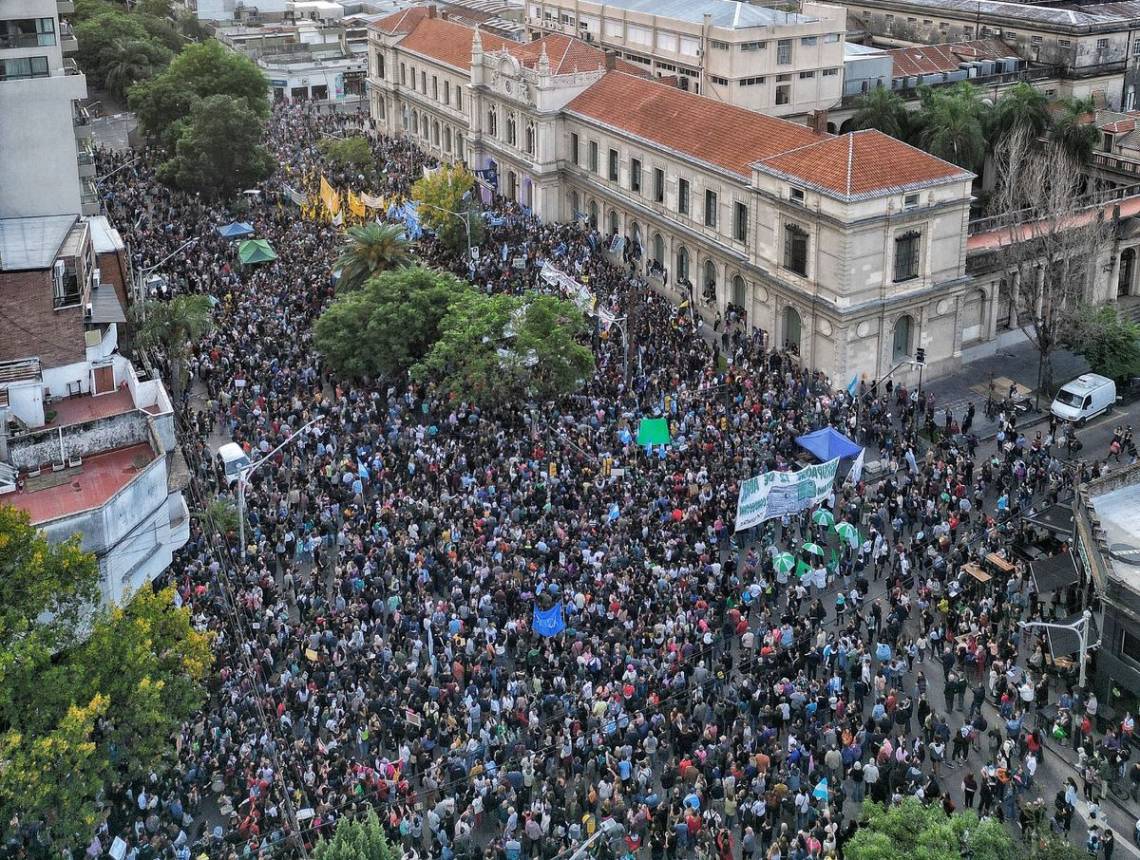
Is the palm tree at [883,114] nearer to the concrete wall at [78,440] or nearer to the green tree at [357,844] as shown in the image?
the concrete wall at [78,440]

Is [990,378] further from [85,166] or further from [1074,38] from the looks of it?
[85,166]

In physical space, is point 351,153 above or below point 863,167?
below

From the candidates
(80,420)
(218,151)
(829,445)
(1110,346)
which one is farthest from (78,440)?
(218,151)

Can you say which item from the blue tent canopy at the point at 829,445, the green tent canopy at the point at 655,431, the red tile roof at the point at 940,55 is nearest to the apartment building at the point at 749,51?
the red tile roof at the point at 940,55

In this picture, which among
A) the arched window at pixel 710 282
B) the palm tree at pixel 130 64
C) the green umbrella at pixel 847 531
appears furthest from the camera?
the palm tree at pixel 130 64

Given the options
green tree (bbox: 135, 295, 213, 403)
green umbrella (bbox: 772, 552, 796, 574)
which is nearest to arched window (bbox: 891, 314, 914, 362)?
green umbrella (bbox: 772, 552, 796, 574)

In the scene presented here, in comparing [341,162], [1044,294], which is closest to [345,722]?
[1044,294]
